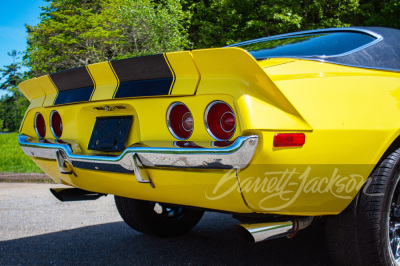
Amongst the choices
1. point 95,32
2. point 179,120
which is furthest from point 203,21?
point 179,120

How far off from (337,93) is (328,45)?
588mm

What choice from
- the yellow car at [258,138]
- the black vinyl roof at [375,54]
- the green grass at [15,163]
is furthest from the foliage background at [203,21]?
the yellow car at [258,138]

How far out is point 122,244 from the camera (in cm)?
312

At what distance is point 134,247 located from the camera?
9.98ft

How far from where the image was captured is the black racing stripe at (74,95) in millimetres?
2346

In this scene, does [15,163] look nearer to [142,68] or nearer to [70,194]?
[70,194]

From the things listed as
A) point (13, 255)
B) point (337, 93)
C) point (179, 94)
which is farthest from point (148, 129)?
point (13, 255)

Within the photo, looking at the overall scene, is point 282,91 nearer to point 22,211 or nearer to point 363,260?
point 363,260

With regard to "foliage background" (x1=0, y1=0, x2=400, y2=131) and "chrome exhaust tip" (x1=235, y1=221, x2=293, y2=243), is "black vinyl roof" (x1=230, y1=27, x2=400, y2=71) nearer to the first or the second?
"chrome exhaust tip" (x1=235, y1=221, x2=293, y2=243)

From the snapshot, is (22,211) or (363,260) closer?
(363,260)

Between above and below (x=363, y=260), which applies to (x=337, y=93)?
above

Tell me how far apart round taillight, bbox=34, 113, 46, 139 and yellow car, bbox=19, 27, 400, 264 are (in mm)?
419

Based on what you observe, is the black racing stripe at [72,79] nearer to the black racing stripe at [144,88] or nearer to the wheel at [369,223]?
the black racing stripe at [144,88]

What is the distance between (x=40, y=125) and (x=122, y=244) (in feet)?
3.51
